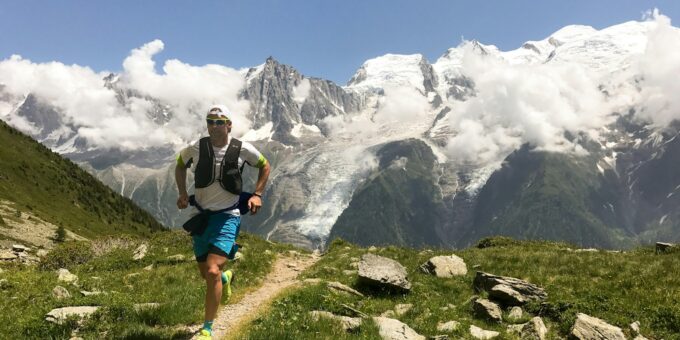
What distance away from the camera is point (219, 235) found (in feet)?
35.8

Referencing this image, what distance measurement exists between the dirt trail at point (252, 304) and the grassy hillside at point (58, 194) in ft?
182

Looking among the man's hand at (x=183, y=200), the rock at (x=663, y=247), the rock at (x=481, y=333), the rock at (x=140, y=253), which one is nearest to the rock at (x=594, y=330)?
the rock at (x=481, y=333)

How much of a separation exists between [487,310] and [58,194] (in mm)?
107239

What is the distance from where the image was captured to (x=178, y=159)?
11711 millimetres

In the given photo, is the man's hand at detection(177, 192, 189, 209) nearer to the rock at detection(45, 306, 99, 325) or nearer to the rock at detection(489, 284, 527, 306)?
the rock at detection(45, 306, 99, 325)

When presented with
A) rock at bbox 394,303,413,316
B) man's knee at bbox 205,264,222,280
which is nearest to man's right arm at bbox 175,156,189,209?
man's knee at bbox 205,264,222,280

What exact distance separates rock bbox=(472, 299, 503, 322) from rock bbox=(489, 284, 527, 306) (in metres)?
0.76

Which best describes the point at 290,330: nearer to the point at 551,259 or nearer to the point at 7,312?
the point at 7,312

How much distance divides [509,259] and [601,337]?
35.2 feet

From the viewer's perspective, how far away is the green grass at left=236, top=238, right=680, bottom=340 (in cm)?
1254

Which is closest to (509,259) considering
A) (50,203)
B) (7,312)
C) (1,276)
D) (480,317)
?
(480,317)

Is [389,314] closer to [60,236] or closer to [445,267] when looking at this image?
[445,267]

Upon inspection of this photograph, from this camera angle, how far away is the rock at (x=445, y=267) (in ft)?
70.7

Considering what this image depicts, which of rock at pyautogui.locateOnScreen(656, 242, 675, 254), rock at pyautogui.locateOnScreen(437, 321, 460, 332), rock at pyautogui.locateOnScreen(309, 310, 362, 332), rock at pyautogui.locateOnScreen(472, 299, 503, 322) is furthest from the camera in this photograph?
rock at pyautogui.locateOnScreen(656, 242, 675, 254)
